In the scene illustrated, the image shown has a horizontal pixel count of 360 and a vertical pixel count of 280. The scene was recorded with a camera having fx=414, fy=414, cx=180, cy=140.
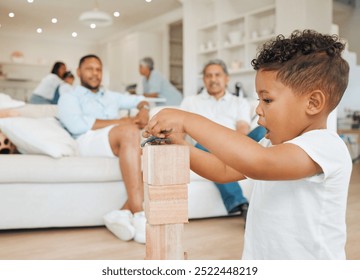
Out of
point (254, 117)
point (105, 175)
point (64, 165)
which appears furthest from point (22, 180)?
point (254, 117)

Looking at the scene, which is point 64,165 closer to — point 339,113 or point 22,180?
point 22,180

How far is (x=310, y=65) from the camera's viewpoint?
0.61m

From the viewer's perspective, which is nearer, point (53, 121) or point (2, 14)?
point (53, 121)

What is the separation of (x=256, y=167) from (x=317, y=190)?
0.55ft

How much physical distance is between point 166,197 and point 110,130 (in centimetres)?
153

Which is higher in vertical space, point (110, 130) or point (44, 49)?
point (44, 49)

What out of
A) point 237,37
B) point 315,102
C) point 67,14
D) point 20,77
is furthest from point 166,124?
point 20,77

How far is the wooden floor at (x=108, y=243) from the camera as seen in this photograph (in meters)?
1.45

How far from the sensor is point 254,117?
8.11ft

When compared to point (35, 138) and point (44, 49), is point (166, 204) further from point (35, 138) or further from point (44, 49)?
point (44, 49)

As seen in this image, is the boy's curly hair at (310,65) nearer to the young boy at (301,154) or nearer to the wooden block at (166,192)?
the young boy at (301,154)

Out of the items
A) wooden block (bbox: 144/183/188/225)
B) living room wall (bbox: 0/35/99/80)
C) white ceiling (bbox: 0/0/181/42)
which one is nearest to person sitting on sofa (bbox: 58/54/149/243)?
wooden block (bbox: 144/183/188/225)

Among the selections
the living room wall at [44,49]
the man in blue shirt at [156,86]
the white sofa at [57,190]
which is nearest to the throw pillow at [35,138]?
the white sofa at [57,190]

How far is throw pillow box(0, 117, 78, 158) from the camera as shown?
1.83 m
